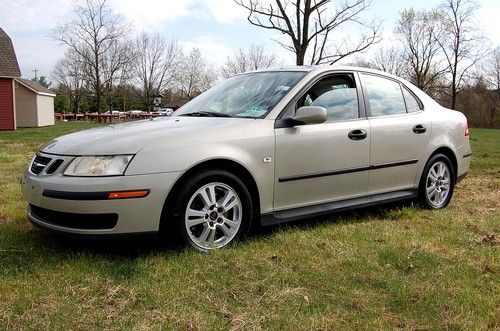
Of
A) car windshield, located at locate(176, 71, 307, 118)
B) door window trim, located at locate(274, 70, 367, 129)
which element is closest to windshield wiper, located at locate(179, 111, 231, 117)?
car windshield, located at locate(176, 71, 307, 118)

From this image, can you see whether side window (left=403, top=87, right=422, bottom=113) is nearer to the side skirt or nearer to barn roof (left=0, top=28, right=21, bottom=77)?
the side skirt

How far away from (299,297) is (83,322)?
4.01 ft

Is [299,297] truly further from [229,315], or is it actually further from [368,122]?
[368,122]

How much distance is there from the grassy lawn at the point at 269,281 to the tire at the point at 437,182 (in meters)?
0.80

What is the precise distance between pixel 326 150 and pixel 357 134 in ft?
1.42

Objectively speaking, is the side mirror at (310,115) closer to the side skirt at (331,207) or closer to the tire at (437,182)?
the side skirt at (331,207)

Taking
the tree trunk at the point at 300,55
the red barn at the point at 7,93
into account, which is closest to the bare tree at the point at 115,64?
the red barn at the point at 7,93

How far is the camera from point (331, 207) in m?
4.46

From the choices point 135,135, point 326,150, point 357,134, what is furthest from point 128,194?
point 357,134

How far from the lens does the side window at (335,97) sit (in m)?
4.49

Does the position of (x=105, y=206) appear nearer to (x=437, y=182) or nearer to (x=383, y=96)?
(x=383, y=96)

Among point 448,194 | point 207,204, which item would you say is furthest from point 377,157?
point 207,204

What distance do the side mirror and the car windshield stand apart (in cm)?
26

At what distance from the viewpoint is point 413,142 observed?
5.09 m
